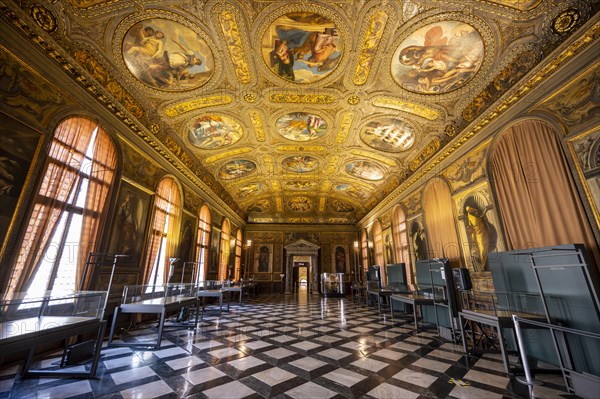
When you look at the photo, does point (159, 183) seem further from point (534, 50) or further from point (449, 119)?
point (534, 50)

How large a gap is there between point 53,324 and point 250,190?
1412cm

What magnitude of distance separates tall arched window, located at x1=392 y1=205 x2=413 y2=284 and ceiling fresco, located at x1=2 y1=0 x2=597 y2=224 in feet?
9.01

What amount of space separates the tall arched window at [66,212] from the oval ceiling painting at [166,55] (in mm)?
1889

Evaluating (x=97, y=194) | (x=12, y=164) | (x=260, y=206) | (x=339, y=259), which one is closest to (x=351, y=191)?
(x=339, y=259)

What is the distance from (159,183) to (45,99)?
406 centimetres

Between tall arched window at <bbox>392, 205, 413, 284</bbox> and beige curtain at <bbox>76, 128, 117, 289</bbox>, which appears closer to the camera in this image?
beige curtain at <bbox>76, 128, 117, 289</bbox>

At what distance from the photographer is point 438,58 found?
5914 millimetres

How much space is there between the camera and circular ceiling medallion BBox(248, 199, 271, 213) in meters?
19.5

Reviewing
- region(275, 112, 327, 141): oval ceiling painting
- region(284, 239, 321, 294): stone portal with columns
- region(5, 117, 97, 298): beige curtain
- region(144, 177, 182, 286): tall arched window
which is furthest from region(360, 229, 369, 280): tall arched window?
region(5, 117, 97, 298): beige curtain

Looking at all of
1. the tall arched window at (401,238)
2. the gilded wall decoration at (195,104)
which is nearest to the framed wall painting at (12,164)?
the gilded wall decoration at (195,104)

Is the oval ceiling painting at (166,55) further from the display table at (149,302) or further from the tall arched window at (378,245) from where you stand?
the tall arched window at (378,245)

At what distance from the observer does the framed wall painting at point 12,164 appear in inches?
155

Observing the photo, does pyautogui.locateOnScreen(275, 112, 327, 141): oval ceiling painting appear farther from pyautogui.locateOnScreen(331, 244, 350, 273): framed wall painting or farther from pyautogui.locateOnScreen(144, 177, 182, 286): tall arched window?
pyautogui.locateOnScreen(331, 244, 350, 273): framed wall painting

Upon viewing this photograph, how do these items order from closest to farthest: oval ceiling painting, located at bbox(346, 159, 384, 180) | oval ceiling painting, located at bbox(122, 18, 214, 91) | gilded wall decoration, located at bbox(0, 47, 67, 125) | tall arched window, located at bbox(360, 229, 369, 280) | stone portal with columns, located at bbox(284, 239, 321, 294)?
1. gilded wall decoration, located at bbox(0, 47, 67, 125)
2. oval ceiling painting, located at bbox(122, 18, 214, 91)
3. oval ceiling painting, located at bbox(346, 159, 384, 180)
4. tall arched window, located at bbox(360, 229, 369, 280)
5. stone portal with columns, located at bbox(284, 239, 321, 294)
